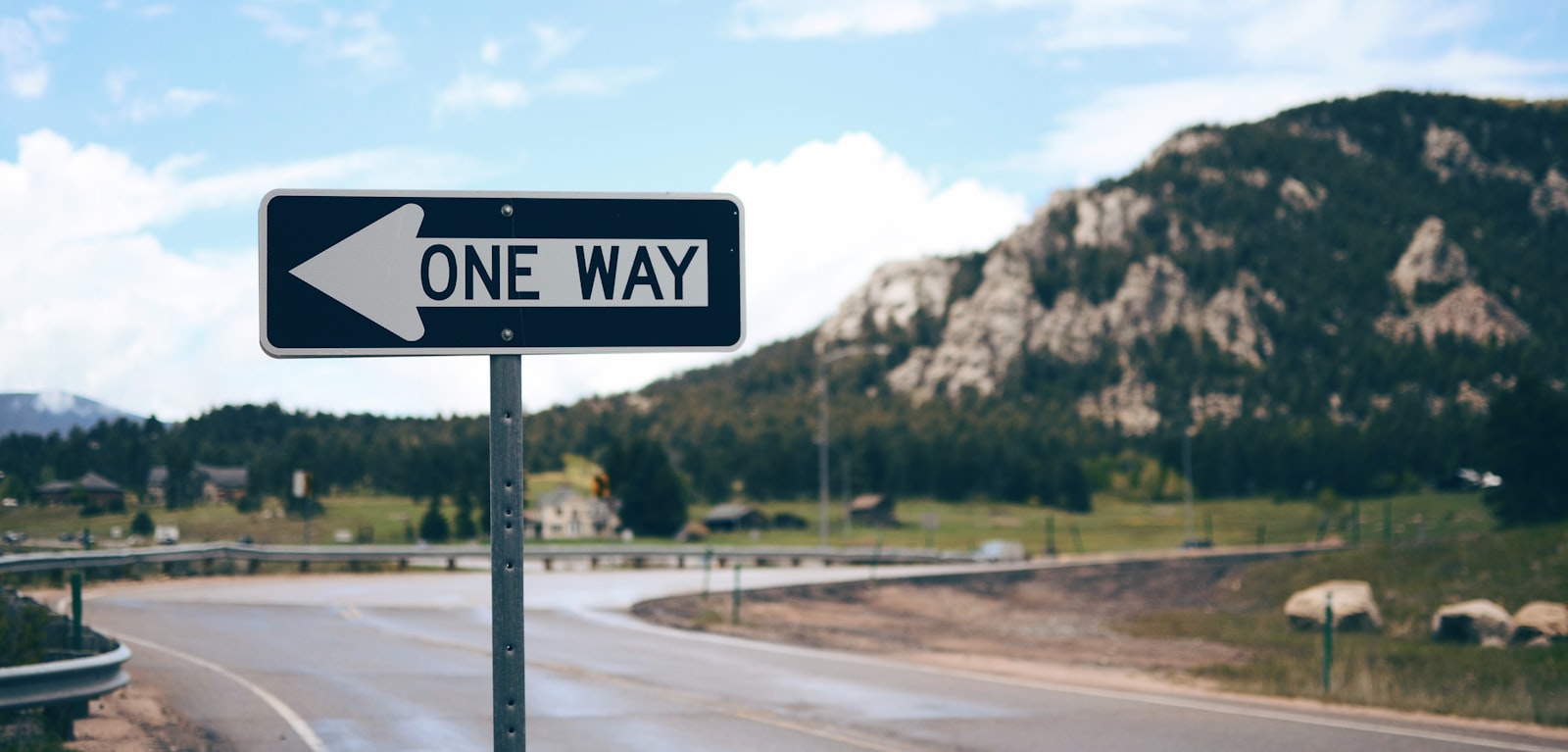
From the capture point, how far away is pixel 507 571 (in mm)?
3367

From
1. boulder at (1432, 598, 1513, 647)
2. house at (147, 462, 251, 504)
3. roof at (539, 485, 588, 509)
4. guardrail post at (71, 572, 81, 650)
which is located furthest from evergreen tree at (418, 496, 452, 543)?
guardrail post at (71, 572, 81, 650)

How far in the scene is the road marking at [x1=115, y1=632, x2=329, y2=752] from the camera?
499 inches

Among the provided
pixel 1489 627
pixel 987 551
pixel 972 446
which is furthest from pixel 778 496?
pixel 1489 627

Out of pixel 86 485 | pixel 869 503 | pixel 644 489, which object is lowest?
pixel 869 503

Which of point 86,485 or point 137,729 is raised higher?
point 86,485

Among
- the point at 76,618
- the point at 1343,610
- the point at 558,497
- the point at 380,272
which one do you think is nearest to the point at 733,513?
the point at 558,497

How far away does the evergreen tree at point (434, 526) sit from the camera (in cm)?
7244

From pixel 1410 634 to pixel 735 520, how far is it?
10430cm

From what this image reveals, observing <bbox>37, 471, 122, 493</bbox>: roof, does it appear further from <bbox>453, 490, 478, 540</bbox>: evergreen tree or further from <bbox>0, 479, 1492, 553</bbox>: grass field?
<bbox>453, 490, 478, 540</bbox>: evergreen tree

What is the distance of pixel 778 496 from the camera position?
525ft

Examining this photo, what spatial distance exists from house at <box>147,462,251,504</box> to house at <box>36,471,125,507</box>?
2.51 metres

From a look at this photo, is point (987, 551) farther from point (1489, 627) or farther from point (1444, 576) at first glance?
point (1489, 627)

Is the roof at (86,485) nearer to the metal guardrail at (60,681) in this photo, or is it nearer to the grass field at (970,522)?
the grass field at (970,522)

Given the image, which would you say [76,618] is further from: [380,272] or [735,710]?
[380,272]
